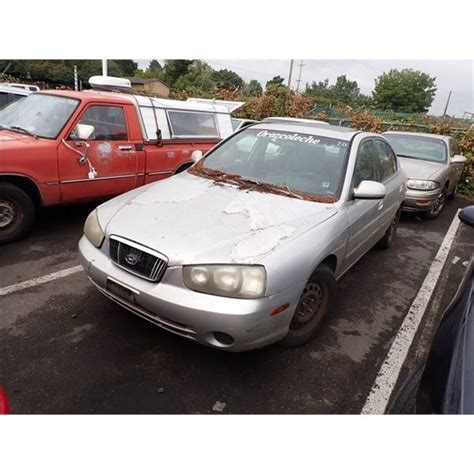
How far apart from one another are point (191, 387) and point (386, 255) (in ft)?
12.1

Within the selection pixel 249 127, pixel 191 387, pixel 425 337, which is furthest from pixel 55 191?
pixel 425 337

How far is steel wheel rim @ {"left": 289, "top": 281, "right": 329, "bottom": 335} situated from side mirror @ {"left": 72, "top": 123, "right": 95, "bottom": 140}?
344 centimetres

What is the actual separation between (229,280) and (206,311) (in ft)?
0.75

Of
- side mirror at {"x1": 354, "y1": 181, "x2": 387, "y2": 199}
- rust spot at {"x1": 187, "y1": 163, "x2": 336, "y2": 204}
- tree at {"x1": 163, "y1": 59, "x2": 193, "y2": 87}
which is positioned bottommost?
rust spot at {"x1": 187, "y1": 163, "x2": 336, "y2": 204}

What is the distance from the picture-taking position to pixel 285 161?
3.36 m

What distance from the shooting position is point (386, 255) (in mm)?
5055

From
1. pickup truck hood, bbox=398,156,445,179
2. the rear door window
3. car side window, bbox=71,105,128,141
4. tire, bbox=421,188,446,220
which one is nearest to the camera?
car side window, bbox=71,105,128,141

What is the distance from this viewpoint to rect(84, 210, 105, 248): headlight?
103 inches

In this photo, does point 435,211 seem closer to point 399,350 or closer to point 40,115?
point 399,350

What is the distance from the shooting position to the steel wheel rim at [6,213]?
4.11 m

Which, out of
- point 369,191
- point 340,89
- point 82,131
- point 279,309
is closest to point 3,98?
point 82,131

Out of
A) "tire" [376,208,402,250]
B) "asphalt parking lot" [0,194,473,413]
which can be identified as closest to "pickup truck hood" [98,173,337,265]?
"asphalt parking lot" [0,194,473,413]

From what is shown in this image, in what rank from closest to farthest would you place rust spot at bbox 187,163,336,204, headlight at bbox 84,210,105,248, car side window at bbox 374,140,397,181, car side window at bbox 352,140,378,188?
headlight at bbox 84,210,105,248
rust spot at bbox 187,163,336,204
car side window at bbox 352,140,378,188
car side window at bbox 374,140,397,181

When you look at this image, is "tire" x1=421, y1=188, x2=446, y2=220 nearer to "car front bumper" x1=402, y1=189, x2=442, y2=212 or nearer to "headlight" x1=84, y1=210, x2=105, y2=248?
"car front bumper" x1=402, y1=189, x2=442, y2=212
